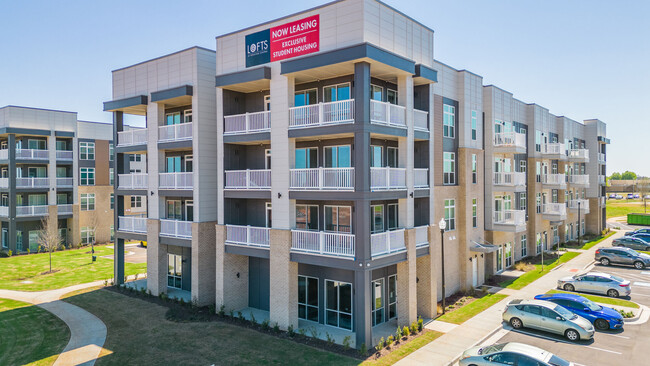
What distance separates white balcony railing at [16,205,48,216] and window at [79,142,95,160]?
6700 millimetres

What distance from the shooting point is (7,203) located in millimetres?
40844

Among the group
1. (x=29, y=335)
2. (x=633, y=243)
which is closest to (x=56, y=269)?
(x=29, y=335)

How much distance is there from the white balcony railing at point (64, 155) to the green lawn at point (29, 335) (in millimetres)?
22276

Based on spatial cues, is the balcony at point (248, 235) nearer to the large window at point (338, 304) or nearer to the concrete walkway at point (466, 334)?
the large window at point (338, 304)

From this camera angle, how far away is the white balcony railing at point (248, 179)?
65.7ft

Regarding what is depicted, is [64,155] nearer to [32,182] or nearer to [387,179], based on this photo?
[32,182]

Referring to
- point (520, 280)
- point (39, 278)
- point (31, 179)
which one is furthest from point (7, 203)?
point (520, 280)

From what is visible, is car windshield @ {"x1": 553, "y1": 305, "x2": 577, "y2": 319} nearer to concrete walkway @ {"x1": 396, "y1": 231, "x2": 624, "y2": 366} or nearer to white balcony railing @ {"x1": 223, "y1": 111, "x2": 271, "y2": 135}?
concrete walkway @ {"x1": 396, "y1": 231, "x2": 624, "y2": 366}

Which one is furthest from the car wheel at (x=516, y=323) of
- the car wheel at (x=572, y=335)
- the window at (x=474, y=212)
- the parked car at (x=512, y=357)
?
the window at (x=474, y=212)

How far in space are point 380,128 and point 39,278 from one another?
29.0m

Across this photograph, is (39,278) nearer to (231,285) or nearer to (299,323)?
(231,285)

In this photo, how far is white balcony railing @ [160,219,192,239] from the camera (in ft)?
76.8

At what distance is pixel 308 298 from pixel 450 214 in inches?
413

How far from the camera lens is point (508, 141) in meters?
29.8
